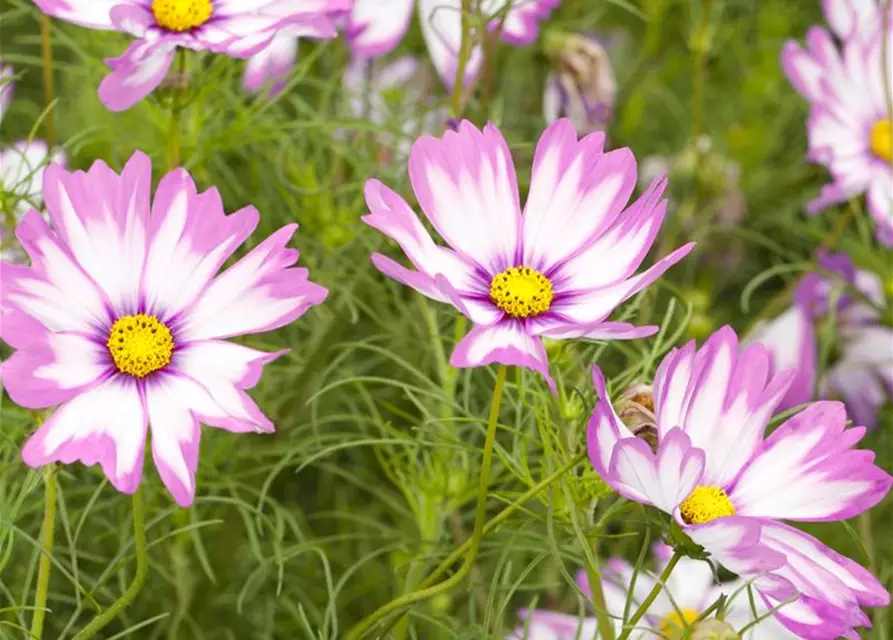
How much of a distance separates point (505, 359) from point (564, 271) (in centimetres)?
10

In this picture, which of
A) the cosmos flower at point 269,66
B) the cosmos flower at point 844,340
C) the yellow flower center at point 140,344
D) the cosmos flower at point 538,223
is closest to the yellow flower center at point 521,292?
the cosmos flower at point 538,223

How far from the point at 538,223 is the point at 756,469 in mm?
118

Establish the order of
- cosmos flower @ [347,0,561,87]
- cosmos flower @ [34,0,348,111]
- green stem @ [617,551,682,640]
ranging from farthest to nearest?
cosmos flower @ [347,0,561,87]
cosmos flower @ [34,0,348,111]
green stem @ [617,551,682,640]

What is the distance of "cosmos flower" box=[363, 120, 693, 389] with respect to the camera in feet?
1.50

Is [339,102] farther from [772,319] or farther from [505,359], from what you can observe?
[505,359]

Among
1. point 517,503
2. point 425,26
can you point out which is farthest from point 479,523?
point 425,26

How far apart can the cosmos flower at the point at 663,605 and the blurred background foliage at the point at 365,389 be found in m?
0.03

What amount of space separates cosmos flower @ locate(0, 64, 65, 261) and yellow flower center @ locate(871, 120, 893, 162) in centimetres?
51

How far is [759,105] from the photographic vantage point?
1.07 meters

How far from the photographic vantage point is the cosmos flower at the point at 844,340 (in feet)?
2.77

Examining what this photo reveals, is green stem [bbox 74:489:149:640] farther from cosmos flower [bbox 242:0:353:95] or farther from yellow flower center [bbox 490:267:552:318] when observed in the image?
cosmos flower [bbox 242:0:353:95]

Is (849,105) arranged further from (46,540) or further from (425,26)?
(46,540)

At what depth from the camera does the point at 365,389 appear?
742 mm

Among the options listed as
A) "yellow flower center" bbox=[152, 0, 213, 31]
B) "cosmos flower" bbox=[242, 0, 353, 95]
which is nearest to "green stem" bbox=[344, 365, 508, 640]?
"yellow flower center" bbox=[152, 0, 213, 31]
